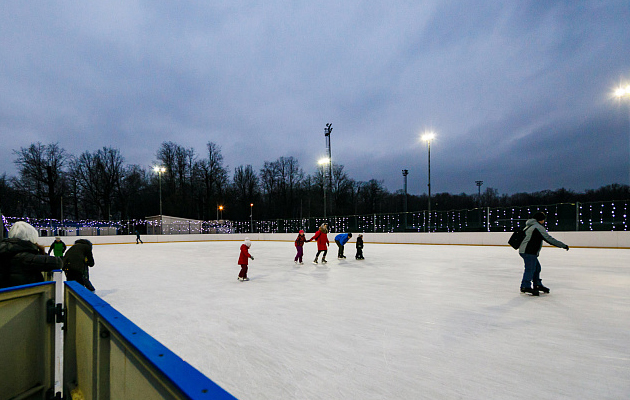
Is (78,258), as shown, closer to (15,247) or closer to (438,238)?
(15,247)

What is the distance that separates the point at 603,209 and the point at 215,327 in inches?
693

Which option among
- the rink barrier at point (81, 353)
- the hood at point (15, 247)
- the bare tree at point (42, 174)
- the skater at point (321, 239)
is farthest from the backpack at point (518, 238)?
the bare tree at point (42, 174)

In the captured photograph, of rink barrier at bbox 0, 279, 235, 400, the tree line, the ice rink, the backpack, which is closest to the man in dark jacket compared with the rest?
rink barrier at bbox 0, 279, 235, 400

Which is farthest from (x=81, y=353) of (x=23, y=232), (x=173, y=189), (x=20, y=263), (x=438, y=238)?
(x=173, y=189)

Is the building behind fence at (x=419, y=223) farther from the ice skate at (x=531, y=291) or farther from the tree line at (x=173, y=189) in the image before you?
the ice skate at (x=531, y=291)

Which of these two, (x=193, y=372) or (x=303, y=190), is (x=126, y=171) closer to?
(x=303, y=190)

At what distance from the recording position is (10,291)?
75.4 inches

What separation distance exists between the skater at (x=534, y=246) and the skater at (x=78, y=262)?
7191 mm

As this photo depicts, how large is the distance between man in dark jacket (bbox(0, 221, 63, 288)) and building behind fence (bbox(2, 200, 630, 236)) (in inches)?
744

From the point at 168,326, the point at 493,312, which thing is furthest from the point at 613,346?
the point at 168,326

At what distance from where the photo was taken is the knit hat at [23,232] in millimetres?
2682

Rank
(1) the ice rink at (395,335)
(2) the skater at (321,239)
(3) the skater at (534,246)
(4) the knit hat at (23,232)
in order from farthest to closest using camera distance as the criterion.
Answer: (2) the skater at (321,239) < (3) the skater at (534,246) < (4) the knit hat at (23,232) < (1) the ice rink at (395,335)

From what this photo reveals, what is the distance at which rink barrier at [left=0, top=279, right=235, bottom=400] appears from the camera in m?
0.96

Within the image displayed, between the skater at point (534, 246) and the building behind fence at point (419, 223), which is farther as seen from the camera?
the building behind fence at point (419, 223)
